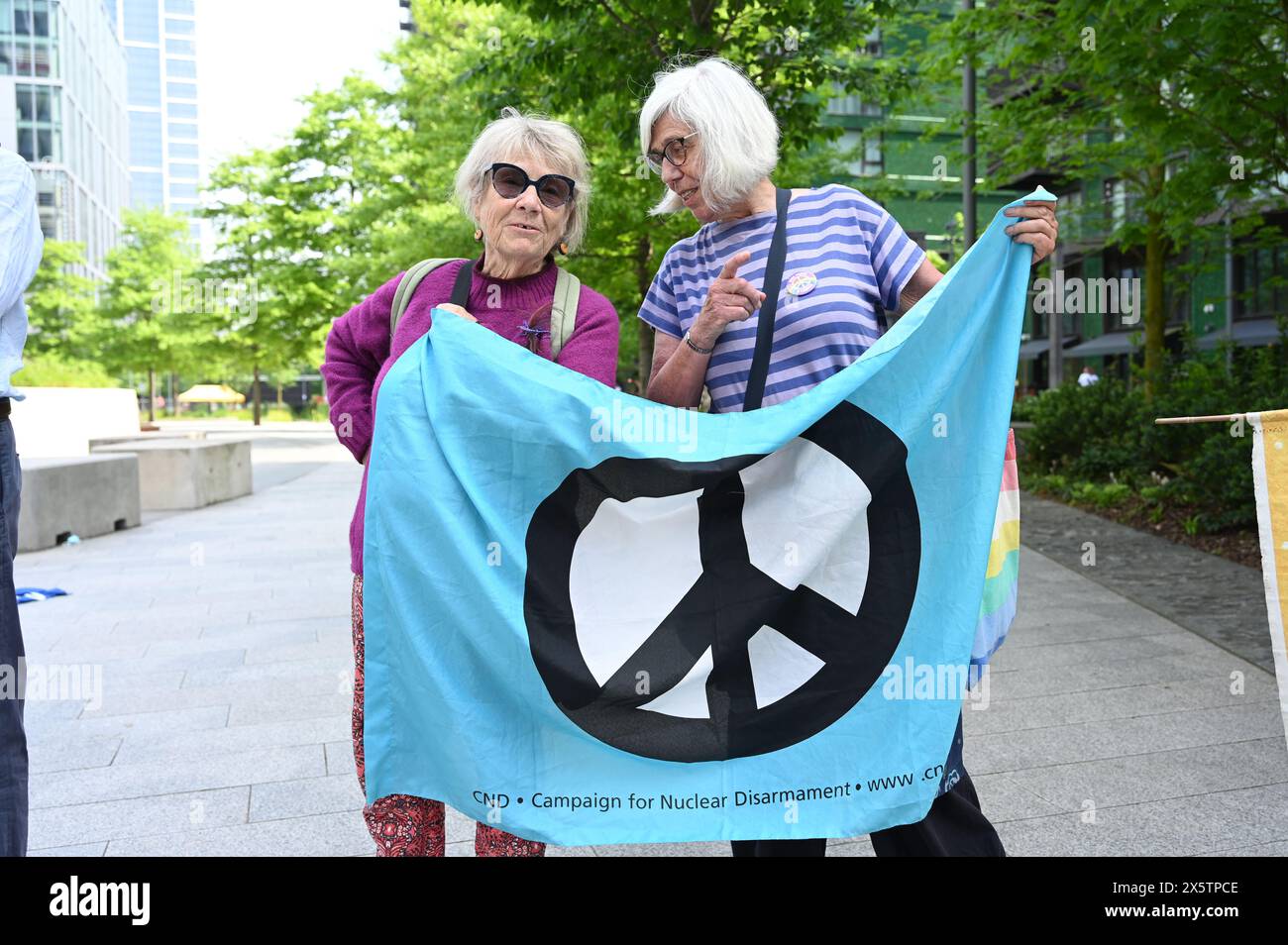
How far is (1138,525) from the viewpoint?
1130cm

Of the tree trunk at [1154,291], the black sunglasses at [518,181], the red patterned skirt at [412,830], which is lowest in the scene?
the red patterned skirt at [412,830]

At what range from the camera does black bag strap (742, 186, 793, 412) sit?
2.67 metres

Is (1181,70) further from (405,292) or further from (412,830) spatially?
(412,830)

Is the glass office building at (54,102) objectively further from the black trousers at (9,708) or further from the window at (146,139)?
the window at (146,139)

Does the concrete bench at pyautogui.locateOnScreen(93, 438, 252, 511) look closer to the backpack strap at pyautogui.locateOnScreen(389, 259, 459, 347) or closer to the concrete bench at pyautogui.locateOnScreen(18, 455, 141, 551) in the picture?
the concrete bench at pyautogui.locateOnScreen(18, 455, 141, 551)

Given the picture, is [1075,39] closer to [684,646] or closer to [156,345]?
[684,646]

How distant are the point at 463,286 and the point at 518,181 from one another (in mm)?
304

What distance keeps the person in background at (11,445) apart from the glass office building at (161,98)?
177617mm

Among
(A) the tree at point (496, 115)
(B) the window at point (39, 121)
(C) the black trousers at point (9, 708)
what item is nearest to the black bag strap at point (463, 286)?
(C) the black trousers at point (9, 708)

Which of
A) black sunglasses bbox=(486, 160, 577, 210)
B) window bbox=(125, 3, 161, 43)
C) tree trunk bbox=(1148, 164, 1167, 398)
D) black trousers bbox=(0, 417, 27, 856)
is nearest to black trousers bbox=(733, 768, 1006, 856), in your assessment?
black sunglasses bbox=(486, 160, 577, 210)

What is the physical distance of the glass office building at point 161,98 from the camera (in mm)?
168000

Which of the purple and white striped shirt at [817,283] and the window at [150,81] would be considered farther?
the window at [150,81]

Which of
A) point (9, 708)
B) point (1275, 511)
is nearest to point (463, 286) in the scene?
point (9, 708)
